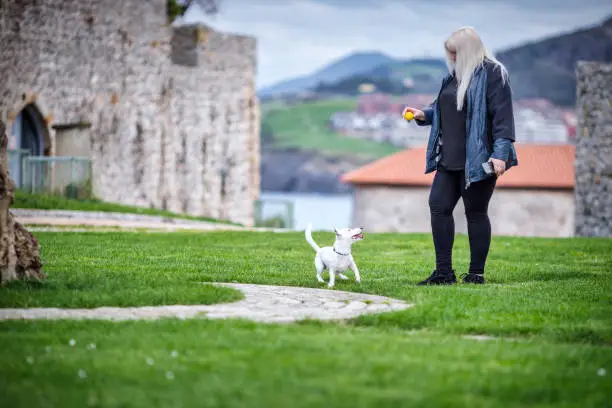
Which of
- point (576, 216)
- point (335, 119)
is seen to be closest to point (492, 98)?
point (576, 216)

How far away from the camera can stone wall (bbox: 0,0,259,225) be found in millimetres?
20953

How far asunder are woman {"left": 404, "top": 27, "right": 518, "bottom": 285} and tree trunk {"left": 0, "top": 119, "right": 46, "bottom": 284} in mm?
2929

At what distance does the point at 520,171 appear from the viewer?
44719 millimetres

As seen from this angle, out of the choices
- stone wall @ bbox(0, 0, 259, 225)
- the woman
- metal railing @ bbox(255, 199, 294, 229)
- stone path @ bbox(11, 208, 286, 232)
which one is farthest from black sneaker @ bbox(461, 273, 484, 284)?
metal railing @ bbox(255, 199, 294, 229)

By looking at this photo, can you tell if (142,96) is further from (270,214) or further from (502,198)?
(502,198)

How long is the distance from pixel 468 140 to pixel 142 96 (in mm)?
17476

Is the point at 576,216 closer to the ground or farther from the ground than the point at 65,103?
closer to the ground

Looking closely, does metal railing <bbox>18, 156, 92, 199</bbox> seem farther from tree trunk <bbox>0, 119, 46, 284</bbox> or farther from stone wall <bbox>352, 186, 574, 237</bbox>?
stone wall <bbox>352, 186, 574, 237</bbox>

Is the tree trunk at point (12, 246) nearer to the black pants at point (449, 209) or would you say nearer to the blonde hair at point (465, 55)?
the black pants at point (449, 209)

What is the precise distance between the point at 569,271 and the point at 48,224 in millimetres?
7246

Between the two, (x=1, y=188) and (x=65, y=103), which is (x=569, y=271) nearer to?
(x=1, y=188)

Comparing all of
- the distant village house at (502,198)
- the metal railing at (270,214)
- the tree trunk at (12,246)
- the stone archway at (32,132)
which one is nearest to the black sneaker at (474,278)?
the tree trunk at (12,246)

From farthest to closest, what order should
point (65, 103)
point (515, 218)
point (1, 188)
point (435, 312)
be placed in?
point (515, 218), point (65, 103), point (1, 188), point (435, 312)

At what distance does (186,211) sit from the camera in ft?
89.2
